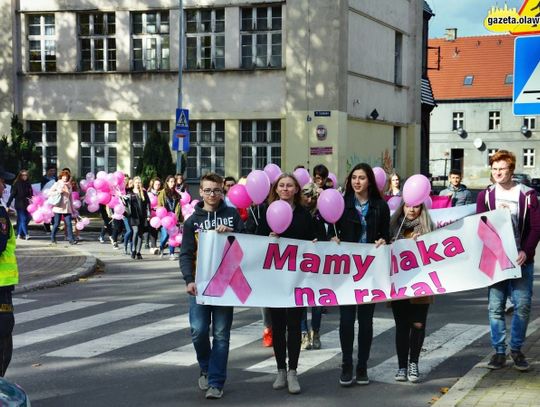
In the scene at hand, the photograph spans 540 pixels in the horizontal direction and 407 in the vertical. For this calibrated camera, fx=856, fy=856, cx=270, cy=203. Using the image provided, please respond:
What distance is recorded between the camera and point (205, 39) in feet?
99.0

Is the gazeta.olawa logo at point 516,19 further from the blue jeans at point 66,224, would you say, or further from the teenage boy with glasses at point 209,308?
the blue jeans at point 66,224

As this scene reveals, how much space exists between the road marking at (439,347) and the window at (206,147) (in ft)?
69.7

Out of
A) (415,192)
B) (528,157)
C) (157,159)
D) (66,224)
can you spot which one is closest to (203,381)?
(415,192)

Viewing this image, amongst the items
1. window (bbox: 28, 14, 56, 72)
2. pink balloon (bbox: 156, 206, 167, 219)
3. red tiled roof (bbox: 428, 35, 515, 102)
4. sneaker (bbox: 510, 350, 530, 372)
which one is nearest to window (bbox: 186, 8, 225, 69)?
window (bbox: 28, 14, 56, 72)

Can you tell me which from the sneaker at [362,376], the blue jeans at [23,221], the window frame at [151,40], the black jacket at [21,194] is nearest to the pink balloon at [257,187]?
the sneaker at [362,376]

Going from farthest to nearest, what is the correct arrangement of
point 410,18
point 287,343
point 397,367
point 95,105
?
point 410,18
point 95,105
point 397,367
point 287,343

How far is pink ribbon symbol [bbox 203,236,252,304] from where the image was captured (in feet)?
22.5

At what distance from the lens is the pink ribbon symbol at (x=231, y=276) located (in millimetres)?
6863

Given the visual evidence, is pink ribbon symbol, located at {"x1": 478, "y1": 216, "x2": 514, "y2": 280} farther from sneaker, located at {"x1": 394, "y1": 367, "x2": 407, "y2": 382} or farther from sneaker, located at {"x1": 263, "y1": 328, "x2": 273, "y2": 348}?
sneaker, located at {"x1": 263, "y1": 328, "x2": 273, "y2": 348}

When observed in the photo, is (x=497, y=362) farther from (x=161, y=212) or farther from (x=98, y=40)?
(x=98, y=40)

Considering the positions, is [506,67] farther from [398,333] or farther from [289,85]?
[398,333]

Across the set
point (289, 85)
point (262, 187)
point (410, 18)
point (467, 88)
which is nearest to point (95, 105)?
point (289, 85)

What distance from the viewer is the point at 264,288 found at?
7207 millimetres

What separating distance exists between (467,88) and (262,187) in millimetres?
70857
